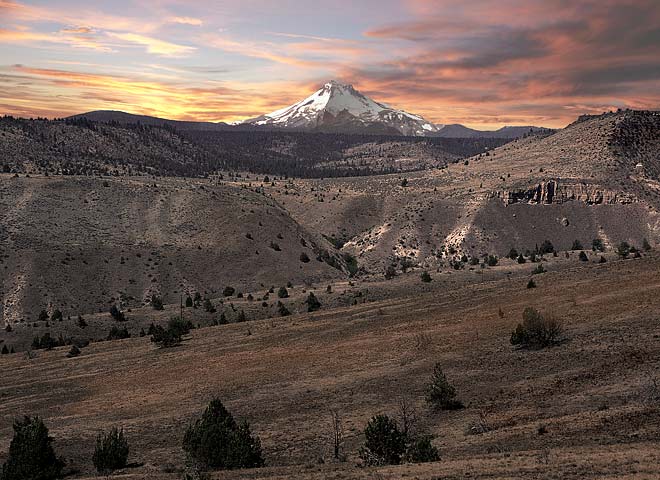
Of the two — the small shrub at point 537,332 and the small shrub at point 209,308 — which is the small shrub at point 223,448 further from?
the small shrub at point 209,308

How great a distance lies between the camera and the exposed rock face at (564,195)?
123812 millimetres

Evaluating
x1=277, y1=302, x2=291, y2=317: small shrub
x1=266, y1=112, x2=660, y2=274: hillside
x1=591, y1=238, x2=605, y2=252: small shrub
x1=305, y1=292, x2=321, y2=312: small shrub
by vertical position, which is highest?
x1=266, y1=112, x2=660, y2=274: hillside

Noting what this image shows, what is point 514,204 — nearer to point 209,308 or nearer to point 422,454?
point 209,308

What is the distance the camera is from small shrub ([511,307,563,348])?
3150 centimetres

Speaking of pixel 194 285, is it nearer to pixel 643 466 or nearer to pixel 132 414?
pixel 132 414

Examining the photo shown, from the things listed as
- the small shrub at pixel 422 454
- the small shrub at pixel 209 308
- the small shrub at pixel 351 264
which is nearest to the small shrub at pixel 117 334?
the small shrub at pixel 209 308

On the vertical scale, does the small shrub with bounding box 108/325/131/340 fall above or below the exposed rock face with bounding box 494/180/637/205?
below

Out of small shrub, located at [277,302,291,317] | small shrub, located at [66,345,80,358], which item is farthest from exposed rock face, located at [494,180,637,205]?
small shrub, located at [66,345,80,358]

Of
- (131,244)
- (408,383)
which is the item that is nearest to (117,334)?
(408,383)

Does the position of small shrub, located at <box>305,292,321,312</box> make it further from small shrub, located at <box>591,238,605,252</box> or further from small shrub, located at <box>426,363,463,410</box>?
small shrub, located at <box>591,238,605,252</box>

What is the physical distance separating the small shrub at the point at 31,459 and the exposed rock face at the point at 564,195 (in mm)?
117891

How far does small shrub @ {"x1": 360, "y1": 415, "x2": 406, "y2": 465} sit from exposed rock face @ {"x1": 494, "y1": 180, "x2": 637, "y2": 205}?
115 meters

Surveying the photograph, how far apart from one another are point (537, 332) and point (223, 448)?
58.8 ft

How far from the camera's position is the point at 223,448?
73.2ft
